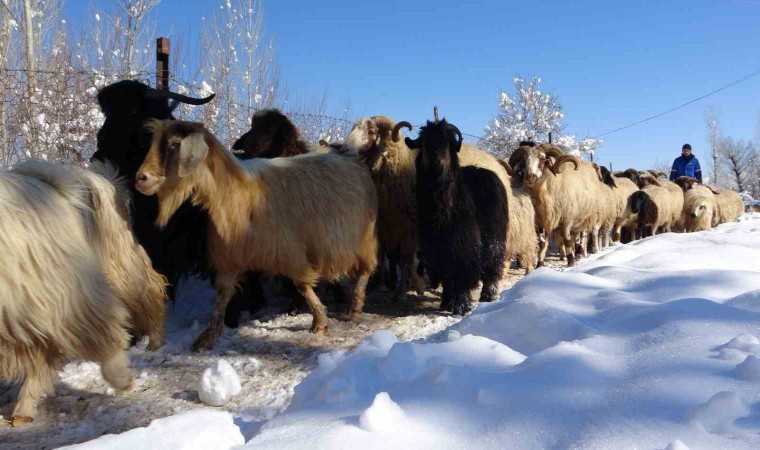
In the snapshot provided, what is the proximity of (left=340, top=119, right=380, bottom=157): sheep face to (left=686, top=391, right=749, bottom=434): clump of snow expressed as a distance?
5.26m

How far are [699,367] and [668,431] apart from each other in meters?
0.53

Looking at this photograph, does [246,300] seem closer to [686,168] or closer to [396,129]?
[396,129]

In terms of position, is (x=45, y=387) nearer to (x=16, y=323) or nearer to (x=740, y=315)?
(x=16, y=323)

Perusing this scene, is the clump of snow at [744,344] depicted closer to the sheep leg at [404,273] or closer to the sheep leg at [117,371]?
the sheep leg at [117,371]

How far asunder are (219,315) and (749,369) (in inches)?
168

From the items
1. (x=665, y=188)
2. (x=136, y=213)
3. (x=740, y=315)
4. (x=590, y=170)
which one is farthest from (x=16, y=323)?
(x=665, y=188)

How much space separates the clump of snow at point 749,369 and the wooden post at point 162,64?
7.53m

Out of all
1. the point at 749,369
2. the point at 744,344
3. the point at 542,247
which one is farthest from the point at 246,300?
the point at 542,247

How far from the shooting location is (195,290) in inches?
280

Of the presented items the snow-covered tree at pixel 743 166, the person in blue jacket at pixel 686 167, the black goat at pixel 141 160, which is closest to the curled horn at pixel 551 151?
the black goat at pixel 141 160

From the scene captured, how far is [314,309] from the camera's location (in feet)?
18.1

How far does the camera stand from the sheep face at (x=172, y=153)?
459cm

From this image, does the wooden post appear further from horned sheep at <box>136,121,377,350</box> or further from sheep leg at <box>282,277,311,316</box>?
sheep leg at <box>282,277,311,316</box>

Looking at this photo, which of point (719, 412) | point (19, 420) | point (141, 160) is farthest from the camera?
point (141, 160)
